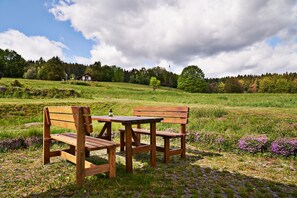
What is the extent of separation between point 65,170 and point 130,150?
1.52m

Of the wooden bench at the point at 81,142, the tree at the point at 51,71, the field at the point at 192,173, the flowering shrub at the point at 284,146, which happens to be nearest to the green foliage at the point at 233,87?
the tree at the point at 51,71

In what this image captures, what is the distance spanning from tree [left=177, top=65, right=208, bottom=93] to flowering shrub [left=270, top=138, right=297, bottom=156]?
67.4 meters

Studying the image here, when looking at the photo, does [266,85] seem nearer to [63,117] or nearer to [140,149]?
[140,149]

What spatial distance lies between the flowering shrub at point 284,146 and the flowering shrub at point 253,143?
249 millimetres

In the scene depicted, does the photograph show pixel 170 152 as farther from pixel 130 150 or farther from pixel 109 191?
pixel 109 191

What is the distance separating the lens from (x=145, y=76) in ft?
305

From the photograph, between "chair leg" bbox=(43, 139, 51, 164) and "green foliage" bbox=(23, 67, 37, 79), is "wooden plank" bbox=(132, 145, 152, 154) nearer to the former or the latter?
"chair leg" bbox=(43, 139, 51, 164)

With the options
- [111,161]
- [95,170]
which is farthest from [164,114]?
[95,170]

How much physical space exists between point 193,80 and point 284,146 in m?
69.1

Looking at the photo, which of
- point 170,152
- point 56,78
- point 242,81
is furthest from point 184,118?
point 242,81

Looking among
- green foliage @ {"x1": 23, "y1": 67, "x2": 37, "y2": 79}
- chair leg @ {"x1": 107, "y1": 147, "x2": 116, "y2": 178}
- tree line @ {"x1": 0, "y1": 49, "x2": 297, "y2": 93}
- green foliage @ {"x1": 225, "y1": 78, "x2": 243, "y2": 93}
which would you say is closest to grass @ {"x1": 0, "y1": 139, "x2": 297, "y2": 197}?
chair leg @ {"x1": 107, "y1": 147, "x2": 116, "y2": 178}

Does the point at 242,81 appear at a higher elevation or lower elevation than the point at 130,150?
higher

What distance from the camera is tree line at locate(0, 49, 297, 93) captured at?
63.1 metres

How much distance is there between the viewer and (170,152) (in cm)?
587
